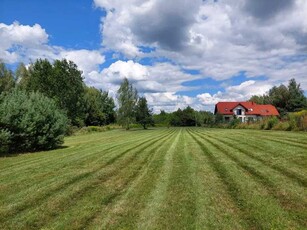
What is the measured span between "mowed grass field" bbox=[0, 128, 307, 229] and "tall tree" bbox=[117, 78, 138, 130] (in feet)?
160

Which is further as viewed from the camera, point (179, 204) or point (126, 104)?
point (126, 104)

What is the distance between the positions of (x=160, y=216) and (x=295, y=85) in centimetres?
8591

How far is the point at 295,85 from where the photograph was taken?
8069cm

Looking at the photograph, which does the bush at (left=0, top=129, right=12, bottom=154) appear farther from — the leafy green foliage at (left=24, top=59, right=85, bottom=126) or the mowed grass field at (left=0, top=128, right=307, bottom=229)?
the leafy green foliage at (left=24, top=59, right=85, bottom=126)

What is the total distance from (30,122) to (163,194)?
40.2 ft

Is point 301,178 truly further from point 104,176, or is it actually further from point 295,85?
point 295,85

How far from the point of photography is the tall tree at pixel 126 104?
5928 cm

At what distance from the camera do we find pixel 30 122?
16469 mm

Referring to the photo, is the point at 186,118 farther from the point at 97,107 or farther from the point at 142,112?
the point at 142,112

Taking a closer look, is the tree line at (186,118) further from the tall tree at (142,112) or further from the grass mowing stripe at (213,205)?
the grass mowing stripe at (213,205)

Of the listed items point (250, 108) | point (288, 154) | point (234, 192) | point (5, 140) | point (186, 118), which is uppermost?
point (250, 108)

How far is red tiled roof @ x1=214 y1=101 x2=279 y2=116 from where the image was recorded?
75.6 m

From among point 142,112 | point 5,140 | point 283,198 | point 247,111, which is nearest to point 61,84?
point 142,112

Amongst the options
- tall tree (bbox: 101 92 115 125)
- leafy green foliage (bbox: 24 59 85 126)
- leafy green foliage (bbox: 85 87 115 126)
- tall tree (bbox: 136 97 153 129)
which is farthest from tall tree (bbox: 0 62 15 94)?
tall tree (bbox: 101 92 115 125)
